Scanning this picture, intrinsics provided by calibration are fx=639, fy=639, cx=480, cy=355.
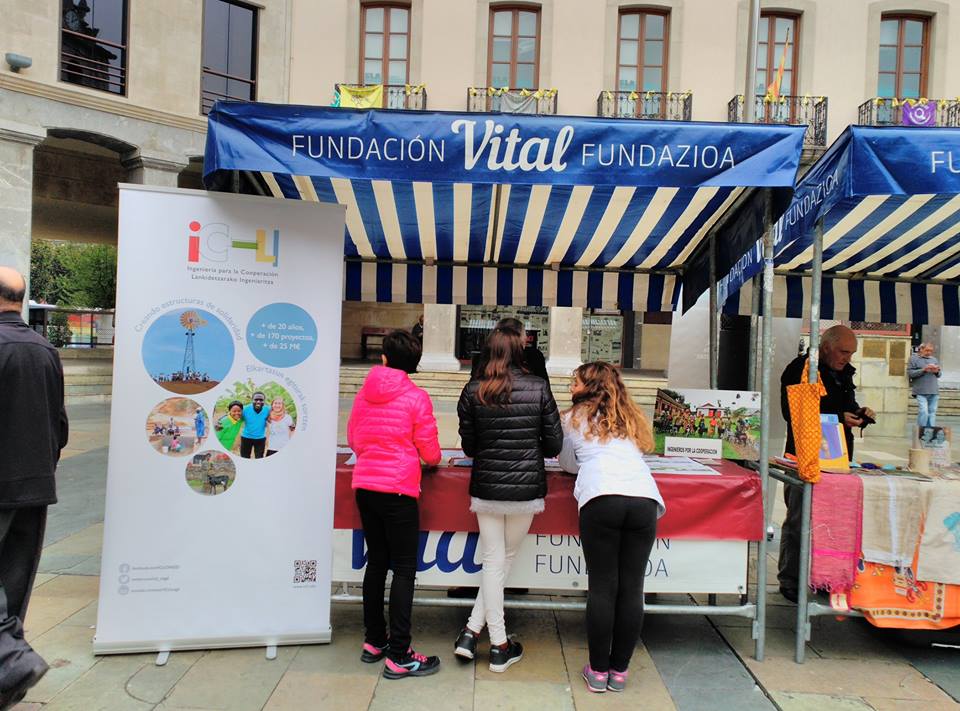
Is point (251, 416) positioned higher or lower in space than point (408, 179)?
lower

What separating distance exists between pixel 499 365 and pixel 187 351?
169 centimetres

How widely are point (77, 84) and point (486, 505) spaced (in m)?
15.2

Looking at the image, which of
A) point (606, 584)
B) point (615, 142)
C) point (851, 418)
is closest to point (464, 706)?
point (606, 584)

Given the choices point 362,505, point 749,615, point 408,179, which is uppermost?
point 408,179

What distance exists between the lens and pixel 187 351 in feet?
11.3

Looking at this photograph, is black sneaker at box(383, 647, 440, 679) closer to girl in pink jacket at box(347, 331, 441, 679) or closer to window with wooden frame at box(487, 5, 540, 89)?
girl in pink jacket at box(347, 331, 441, 679)

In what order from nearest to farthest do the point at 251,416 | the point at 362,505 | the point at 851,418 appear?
the point at 362,505
the point at 251,416
the point at 851,418

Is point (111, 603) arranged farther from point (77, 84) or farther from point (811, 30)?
point (811, 30)

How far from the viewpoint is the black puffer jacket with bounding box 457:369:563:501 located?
10.8ft

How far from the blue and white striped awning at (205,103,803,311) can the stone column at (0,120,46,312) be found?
33.1ft

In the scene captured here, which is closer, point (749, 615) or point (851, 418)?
point (749, 615)

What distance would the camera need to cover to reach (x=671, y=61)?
699 inches

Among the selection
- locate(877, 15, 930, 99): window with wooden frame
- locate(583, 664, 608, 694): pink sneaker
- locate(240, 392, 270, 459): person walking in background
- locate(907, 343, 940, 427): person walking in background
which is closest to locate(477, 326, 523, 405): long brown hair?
locate(240, 392, 270, 459): person walking in background

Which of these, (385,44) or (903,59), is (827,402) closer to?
(385,44)
